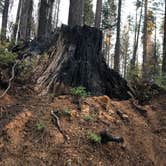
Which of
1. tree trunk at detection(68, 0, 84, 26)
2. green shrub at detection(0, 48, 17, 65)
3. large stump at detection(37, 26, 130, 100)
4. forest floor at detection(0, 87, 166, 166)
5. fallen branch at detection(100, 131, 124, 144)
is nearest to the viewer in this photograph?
forest floor at detection(0, 87, 166, 166)

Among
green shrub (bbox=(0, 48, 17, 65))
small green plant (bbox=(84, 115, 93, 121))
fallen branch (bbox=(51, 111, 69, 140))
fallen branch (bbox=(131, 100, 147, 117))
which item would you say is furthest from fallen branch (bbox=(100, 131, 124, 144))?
green shrub (bbox=(0, 48, 17, 65))

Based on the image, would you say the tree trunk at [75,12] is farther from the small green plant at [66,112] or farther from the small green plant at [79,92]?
the small green plant at [66,112]

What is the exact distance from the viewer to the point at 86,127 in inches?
215

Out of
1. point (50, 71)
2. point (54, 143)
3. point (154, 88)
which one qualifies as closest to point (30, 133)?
point (54, 143)

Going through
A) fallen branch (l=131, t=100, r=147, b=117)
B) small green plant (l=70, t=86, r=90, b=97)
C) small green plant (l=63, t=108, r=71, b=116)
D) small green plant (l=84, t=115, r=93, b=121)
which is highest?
small green plant (l=70, t=86, r=90, b=97)

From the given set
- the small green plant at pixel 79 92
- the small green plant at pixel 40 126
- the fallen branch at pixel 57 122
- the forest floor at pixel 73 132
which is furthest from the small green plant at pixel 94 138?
the small green plant at pixel 79 92

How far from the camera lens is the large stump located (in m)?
6.66

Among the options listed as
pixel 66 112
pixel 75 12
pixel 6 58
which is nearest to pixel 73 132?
pixel 66 112

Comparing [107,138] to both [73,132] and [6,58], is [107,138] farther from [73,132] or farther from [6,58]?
[6,58]

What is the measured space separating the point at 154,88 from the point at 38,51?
280 cm

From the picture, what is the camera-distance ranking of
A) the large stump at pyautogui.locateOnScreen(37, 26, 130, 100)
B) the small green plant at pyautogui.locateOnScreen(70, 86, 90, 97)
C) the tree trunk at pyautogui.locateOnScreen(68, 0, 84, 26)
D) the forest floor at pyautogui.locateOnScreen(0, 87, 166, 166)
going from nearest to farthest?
the forest floor at pyautogui.locateOnScreen(0, 87, 166, 166) → the small green plant at pyautogui.locateOnScreen(70, 86, 90, 97) → the large stump at pyautogui.locateOnScreen(37, 26, 130, 100) → the tree trunk at pyautogui.locateOnScreen(68, 0, 84, 26)

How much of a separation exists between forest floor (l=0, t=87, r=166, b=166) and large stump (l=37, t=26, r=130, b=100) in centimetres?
51

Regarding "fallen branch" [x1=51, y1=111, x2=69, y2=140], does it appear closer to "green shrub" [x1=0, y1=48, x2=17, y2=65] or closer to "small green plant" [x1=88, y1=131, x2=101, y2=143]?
"small green plant" [x1=88, y1=131, x2=101, y2=143]

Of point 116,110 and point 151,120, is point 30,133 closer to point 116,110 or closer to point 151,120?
point 116,110
